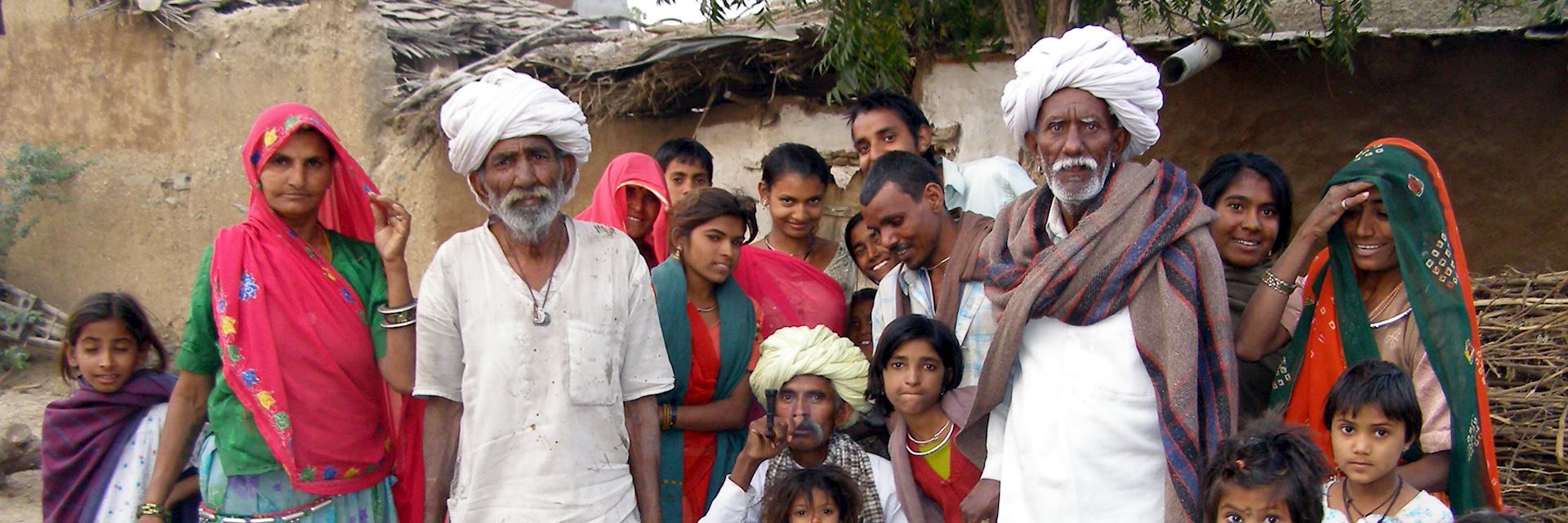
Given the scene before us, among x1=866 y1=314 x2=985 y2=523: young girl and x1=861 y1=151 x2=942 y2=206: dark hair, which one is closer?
x1=866 y1=314 x2=985 y2=523: young girl

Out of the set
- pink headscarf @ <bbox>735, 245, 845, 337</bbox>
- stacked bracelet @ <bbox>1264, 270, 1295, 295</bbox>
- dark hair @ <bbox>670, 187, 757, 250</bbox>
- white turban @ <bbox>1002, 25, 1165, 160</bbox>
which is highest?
white turban @ <bbox>1002, 25, 1165, 160</bbox>

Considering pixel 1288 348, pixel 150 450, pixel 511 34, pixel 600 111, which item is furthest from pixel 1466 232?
pixel 511 34

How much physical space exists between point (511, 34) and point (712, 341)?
22.7ft

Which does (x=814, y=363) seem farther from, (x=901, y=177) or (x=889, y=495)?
(x=901, y=177)

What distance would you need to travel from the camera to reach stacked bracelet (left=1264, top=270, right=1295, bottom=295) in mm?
2875

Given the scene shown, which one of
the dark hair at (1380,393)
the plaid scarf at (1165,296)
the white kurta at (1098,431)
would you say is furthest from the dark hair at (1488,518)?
the white kurta at (1098,431)

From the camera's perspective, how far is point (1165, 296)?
8.45 feet

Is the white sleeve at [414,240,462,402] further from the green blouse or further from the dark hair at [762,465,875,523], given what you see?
the dark hair at [762,465,875,523]

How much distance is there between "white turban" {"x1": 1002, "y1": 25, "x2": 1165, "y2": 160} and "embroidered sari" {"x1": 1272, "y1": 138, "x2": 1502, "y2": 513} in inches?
20.7

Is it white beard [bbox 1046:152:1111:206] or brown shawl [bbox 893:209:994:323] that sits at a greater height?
white beard [bbox 1046:152:1111:206]

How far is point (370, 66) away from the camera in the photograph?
8.27m

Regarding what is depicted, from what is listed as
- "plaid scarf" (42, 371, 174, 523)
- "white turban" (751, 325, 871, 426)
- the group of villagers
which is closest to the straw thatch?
the group of villagers

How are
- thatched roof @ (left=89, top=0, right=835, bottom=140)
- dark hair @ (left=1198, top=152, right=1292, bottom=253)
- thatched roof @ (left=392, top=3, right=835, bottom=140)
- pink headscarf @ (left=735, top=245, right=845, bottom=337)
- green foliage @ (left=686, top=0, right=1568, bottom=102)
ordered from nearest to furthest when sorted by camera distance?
→ dark hair @ (left=1198, top=152, right=1292, bottom=253) → pink headscarf @ (left=735, top=245, right=845, bottom=337) → green foliage @ (left=686, top=0, right=1568, bottom=102) → thatched roof @ (left=392, top=3, right=835, bottom=140) → thatched roof @ (left=89, top=0, right=835, bottom=140)

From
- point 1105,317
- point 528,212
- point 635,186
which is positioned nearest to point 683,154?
point 635,186
